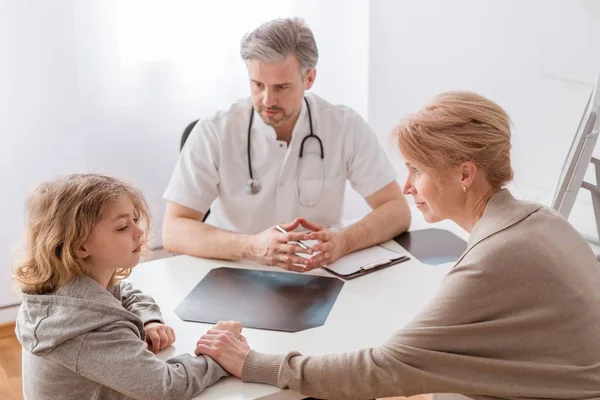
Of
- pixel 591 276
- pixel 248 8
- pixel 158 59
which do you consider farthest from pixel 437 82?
pixel 591 276

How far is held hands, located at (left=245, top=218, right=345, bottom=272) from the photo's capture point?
200cm

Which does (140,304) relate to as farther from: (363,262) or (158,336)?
(363,262)

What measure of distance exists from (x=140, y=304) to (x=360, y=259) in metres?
0.63

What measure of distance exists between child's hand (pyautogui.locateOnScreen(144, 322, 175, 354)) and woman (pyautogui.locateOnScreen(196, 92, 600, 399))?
169 millimetres

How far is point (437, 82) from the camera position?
3.39 m

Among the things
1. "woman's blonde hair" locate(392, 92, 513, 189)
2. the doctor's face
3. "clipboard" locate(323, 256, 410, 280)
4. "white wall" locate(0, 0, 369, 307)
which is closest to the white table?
"clipboard" locate(323, 256, 410, 280)

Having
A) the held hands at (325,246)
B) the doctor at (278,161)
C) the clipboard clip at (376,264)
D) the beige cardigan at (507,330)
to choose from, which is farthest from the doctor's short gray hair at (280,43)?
the beige cardigan at (507,330)

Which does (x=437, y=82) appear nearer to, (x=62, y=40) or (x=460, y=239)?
(x=460, y=239)

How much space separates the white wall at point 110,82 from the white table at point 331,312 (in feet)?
3.50

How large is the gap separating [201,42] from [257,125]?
3.09ft

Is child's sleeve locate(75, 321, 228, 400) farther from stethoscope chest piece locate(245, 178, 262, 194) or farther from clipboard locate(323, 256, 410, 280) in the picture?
stethoscope chest piece locate(245, 178, 262, 194)

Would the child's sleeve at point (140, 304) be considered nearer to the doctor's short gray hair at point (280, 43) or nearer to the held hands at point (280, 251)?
the held hands at point (280, 251)

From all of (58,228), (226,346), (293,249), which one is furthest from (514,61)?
(58,228)

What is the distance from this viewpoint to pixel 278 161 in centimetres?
246
